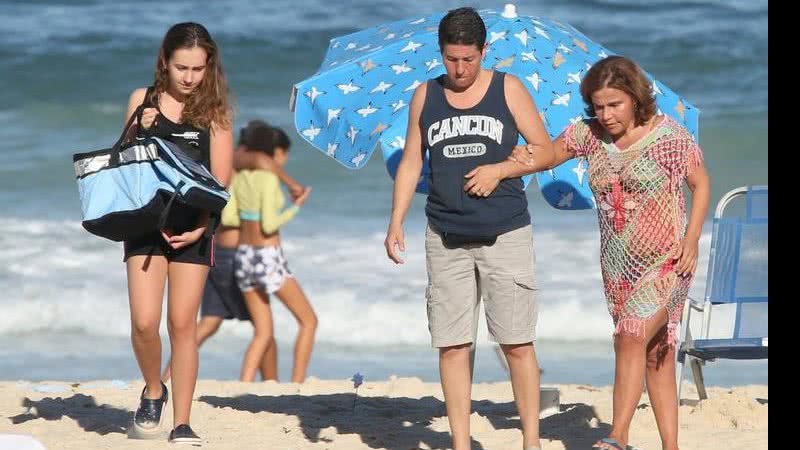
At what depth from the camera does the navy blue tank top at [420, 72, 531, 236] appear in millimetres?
4348

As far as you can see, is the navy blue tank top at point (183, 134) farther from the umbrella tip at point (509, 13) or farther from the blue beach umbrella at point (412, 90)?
the umbrella tip at point (509, 13)

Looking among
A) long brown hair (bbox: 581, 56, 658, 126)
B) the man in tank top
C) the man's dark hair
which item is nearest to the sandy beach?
the man in tank top

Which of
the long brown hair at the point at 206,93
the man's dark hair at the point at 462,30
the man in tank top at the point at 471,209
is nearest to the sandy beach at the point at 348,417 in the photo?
the man in tank top at the point at 471,209

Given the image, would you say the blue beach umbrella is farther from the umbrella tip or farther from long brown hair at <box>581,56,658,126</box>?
long brown hair at <box>581,56,658,126</box>

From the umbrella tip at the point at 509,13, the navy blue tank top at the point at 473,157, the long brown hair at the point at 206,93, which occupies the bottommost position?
the navy blue tank top at the point at 473,157

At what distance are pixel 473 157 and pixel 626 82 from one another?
0.58m

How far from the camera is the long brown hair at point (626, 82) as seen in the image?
4301 mm

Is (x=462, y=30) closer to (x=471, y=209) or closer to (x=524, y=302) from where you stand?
(x=471, y=209)

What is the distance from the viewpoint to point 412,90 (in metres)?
5.27

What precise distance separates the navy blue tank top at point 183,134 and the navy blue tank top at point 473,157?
91 centimetres

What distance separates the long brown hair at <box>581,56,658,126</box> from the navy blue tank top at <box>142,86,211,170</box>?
4.74ft
